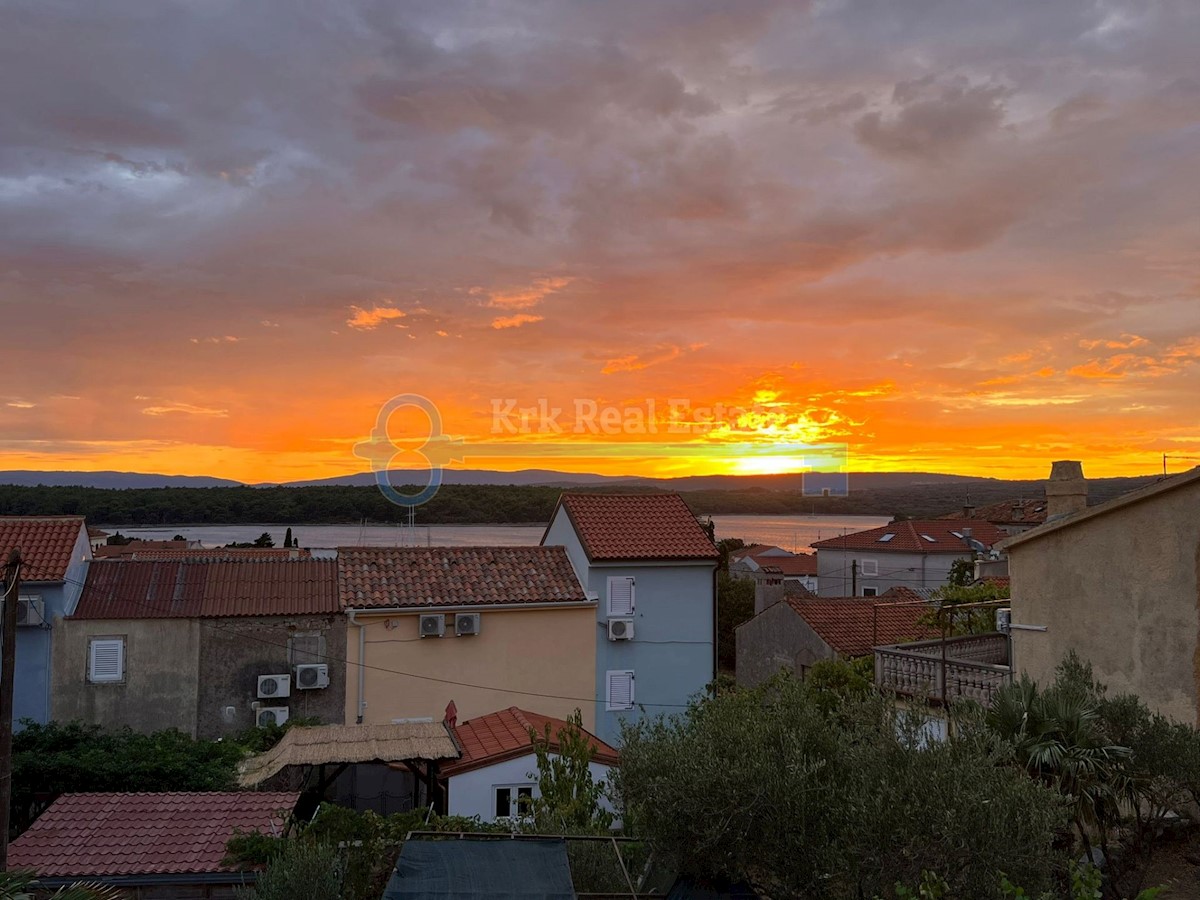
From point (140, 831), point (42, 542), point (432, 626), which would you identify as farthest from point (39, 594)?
point (140, 831)

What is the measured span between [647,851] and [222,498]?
8678 centimetres

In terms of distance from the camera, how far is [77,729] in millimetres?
19781

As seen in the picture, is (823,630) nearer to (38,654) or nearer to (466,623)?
(466,623)

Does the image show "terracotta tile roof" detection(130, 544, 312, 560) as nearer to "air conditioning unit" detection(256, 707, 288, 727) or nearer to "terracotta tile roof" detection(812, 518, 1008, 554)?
"air conditioning unit" detection(256, 707, 288, 727)

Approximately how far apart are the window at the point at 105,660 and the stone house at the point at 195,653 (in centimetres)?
2

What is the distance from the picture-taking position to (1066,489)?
15.8 m

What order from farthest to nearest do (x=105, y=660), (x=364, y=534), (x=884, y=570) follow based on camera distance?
(x=884, y=570), (x=364, y=534), (x=105, y=660)

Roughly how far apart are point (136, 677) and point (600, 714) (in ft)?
39.4

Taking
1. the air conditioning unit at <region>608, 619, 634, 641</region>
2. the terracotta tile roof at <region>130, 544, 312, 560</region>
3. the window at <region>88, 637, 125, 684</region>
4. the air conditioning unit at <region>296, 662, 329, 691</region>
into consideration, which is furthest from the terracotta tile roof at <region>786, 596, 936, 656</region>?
the window at <region>88, 637, 125, 684</region>

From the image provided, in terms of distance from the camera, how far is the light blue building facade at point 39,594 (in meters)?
20.6

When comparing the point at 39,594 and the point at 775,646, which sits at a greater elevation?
the point at 39,594

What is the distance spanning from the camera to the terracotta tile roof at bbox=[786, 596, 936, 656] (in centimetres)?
2930

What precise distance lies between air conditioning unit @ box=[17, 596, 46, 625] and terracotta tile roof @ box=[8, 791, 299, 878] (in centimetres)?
838

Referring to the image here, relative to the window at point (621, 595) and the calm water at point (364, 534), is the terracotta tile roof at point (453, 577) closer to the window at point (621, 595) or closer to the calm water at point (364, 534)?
the window at point (621, 595)
